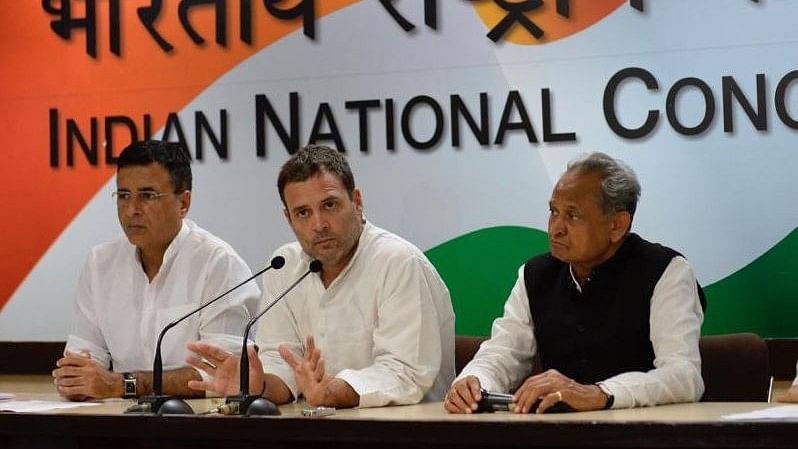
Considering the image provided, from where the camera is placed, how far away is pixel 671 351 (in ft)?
10.5

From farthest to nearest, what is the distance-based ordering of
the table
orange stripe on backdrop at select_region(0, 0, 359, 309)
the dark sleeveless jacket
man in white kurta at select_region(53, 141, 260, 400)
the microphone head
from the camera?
orange stripe on backdrop at select_region(0, 0, 359, 309) → man in white kurta at select_region(53, 141, 260, 400) → the dark sleeveless jacket → the microphone head → the table

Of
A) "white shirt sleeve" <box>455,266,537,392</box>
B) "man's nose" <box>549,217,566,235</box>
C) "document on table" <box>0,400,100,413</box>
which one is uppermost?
"man's nose" <box>549,217,566,235</box>

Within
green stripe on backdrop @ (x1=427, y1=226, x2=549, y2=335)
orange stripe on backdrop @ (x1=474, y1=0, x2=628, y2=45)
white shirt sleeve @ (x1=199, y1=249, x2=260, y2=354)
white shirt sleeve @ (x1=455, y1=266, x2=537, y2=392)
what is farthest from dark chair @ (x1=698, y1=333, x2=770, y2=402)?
white shirt sleeve @ (x1=199, y1=249, x2=260, y2=354)

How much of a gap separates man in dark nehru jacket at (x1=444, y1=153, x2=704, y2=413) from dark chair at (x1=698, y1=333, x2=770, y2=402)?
152 millimetres

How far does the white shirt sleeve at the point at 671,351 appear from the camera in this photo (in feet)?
9.82

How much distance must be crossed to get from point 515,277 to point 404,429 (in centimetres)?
190

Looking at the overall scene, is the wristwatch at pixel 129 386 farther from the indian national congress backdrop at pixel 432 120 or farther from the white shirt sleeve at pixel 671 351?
the white shirt sleeve at pixel 671 351

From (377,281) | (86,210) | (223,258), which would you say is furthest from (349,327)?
(86,210)

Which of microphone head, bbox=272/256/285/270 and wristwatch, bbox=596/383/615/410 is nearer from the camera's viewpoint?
wristwatch, bbox=596/383/615/410

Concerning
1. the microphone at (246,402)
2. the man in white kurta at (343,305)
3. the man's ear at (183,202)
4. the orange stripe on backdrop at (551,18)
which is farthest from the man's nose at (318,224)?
the orange stripe on backdrop at (551,18)

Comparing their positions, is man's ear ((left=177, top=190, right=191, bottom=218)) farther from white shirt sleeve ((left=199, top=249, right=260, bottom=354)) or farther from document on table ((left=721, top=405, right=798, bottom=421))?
document on table ((left=721, top=405, right=798, bottom=421))

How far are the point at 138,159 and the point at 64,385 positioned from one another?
95 cm

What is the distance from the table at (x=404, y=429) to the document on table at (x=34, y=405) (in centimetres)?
11

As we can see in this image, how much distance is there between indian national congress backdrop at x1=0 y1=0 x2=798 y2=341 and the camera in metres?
4.22
